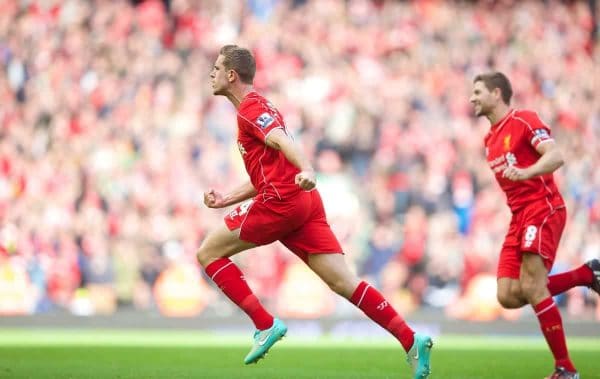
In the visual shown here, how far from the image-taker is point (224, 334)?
50.2 ft

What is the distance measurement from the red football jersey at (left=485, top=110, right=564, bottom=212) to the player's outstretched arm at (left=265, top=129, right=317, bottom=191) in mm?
1920

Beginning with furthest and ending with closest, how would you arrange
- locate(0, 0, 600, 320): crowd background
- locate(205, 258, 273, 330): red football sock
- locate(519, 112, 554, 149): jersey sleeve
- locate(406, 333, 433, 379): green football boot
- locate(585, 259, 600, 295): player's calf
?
locate(0, 0, 600, 320): crowd background, locate(585, 259, 600, 295): player's calf, locate(519, 112, 554, 149): jersey sleeve, locate(205, 258, 273, 330): red football sock, locate(406, 333, 433, 379): green football boot

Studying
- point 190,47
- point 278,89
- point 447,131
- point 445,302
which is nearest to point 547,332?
point 445,302

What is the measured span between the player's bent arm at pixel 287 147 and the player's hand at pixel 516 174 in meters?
1.55

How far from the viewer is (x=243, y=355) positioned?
1091 centimetres

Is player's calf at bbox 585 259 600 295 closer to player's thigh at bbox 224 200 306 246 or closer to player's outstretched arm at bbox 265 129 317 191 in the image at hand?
player's thigh at bbox 224 200 306 246

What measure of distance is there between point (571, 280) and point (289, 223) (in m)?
2.54

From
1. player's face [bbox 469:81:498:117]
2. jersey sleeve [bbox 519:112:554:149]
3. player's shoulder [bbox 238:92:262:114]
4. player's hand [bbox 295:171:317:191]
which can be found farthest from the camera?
player's face [bbox 469:81:498:117]

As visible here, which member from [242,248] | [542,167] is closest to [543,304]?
[542,167]

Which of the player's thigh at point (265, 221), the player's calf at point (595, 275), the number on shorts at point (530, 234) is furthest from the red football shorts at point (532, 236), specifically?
the player's thigh at point (265, 221)

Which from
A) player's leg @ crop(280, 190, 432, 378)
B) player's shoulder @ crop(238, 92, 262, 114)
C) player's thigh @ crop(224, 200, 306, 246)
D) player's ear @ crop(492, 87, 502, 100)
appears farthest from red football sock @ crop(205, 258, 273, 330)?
player's ear @ crop(492, 87, 502, 100)

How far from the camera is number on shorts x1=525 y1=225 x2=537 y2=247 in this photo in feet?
26.2

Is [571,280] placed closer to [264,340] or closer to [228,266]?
[264,340]

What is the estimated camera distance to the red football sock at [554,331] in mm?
7855
